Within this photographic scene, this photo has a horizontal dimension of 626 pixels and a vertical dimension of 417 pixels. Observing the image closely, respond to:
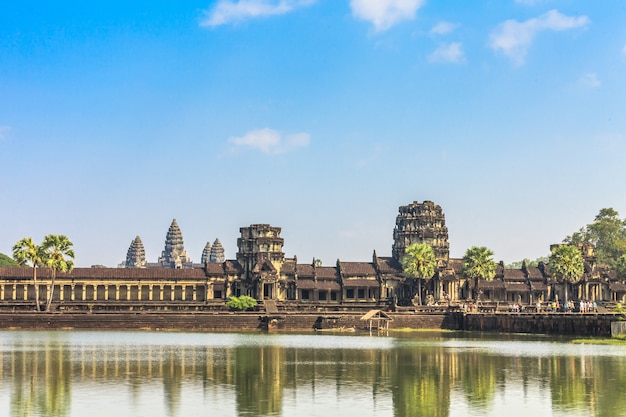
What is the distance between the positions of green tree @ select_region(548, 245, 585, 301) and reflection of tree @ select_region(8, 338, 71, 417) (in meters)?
81.6

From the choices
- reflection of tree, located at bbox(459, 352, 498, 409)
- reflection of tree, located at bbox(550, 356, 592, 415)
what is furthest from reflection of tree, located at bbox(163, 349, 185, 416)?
reflection of tree, located at bbox(550, 356, 592, 415)

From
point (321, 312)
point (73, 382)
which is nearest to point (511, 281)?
point (321, 312)

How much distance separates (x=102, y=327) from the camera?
333ft

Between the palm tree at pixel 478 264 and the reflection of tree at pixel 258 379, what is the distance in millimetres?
59074

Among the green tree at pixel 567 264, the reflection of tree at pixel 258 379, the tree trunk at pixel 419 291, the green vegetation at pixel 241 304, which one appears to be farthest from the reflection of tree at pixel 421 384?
the green tree at pixel 567 264

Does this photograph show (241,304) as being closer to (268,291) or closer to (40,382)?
(268,291)

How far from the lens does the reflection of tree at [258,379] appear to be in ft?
118

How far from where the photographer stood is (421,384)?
43844 millimetres

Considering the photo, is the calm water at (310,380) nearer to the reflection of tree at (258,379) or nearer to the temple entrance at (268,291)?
the reflection of tree at (258,379)

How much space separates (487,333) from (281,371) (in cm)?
5143

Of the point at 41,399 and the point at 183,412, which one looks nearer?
the point at 183,412

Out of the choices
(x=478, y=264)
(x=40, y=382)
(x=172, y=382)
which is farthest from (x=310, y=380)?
(x=478, y=264)

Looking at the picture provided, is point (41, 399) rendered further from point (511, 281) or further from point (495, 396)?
point (511, 281)

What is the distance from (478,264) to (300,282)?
27415 millimetres
